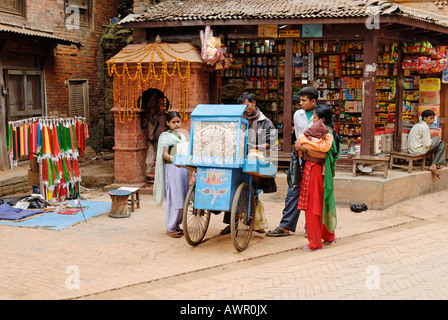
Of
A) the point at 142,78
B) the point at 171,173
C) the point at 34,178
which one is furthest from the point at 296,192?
the point at 34,178

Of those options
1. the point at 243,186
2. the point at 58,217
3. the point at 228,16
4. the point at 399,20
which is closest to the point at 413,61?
the point at 399,20

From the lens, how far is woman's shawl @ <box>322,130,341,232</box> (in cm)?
705

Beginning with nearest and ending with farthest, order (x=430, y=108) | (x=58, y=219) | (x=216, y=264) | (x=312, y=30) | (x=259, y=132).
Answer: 1. (x=216, y=264)
2. (x=259, y=132)
3. (x=58, y=219)
4. (x=312, y=30)
5. (x=430, y=108)

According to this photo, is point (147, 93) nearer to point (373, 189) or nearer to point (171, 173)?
point (171, 173)

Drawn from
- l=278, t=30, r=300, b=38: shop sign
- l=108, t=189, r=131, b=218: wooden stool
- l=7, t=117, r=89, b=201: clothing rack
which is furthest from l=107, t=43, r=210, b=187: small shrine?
l=108, t=189, r=131, b=218: wooden stool

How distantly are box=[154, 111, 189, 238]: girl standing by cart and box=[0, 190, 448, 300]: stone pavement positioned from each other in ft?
1.92

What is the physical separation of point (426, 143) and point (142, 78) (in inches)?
247

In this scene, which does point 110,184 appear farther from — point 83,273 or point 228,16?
point 83,273

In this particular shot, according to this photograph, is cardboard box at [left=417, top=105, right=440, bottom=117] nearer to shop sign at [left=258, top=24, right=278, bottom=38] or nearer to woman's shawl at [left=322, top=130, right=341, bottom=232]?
shop sign at [left=258, top=24, right=278, bottom=38]

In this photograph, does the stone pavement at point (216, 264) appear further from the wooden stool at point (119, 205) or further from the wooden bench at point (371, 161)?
the wooden bench at point (371, 161)

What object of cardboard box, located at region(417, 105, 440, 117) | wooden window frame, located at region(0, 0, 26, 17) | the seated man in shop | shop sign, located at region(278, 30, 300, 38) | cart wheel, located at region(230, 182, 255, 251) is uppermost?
wooden window frame, located at region(0, 0, 26, 17)

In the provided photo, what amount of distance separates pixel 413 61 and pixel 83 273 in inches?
356

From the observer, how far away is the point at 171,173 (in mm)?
A: 7742

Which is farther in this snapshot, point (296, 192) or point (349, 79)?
point (349, 79)
